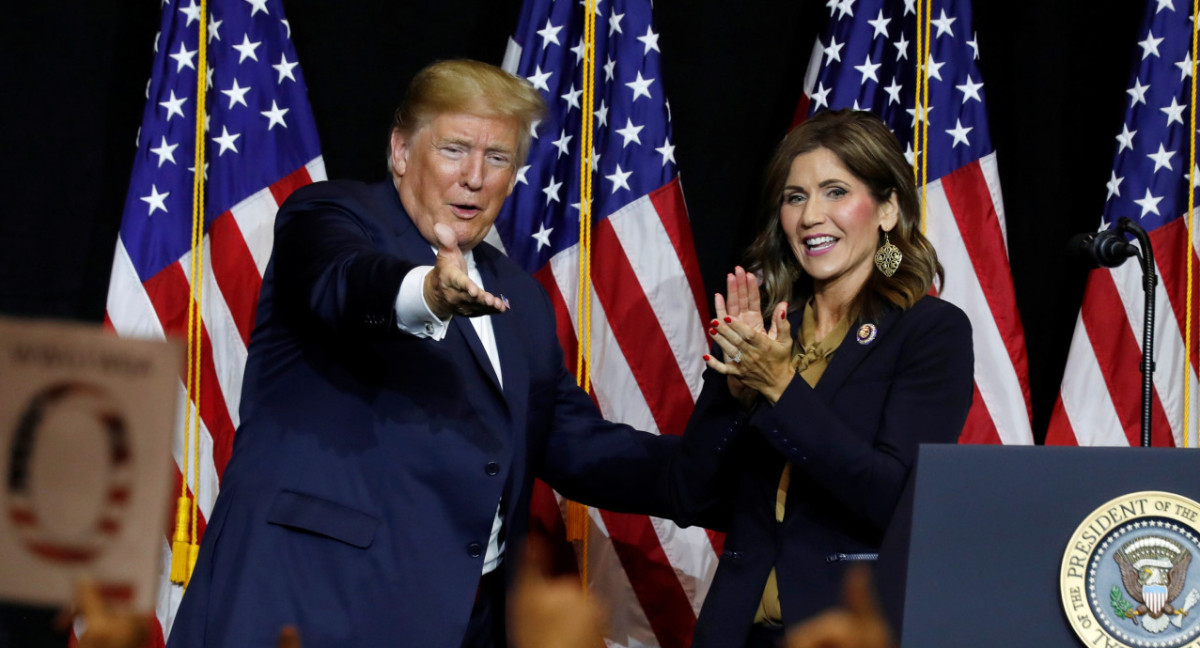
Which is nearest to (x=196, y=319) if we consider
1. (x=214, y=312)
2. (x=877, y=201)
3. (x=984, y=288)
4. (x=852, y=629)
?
(x=214, y=312)

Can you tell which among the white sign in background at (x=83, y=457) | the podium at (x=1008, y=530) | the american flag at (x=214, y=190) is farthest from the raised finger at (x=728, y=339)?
the american flag at (x=214, y=190)

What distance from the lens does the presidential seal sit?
1212 millimetres

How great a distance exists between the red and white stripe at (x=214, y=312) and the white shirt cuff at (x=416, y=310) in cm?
141

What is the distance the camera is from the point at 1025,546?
124 cm

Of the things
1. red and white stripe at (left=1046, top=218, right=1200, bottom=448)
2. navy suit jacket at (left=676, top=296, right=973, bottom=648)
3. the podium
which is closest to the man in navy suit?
navy suit jacket at (left=676, top=296, right=973, bottom=648)

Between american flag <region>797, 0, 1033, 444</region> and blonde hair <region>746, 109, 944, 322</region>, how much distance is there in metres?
0.89

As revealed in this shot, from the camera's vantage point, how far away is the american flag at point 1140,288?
322 cm

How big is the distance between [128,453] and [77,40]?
2786 mm

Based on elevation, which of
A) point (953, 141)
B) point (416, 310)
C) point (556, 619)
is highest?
point (953, 141)

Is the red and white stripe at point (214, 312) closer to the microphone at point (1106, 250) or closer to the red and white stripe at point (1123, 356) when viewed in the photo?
the microphone at point (1106, 250)

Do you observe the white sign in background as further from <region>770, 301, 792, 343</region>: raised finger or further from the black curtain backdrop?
the black curtain backdrop

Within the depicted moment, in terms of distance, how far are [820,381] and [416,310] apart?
2.50ft

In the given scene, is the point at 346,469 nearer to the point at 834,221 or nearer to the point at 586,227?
the point at 834,221

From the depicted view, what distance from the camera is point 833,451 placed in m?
1.94
